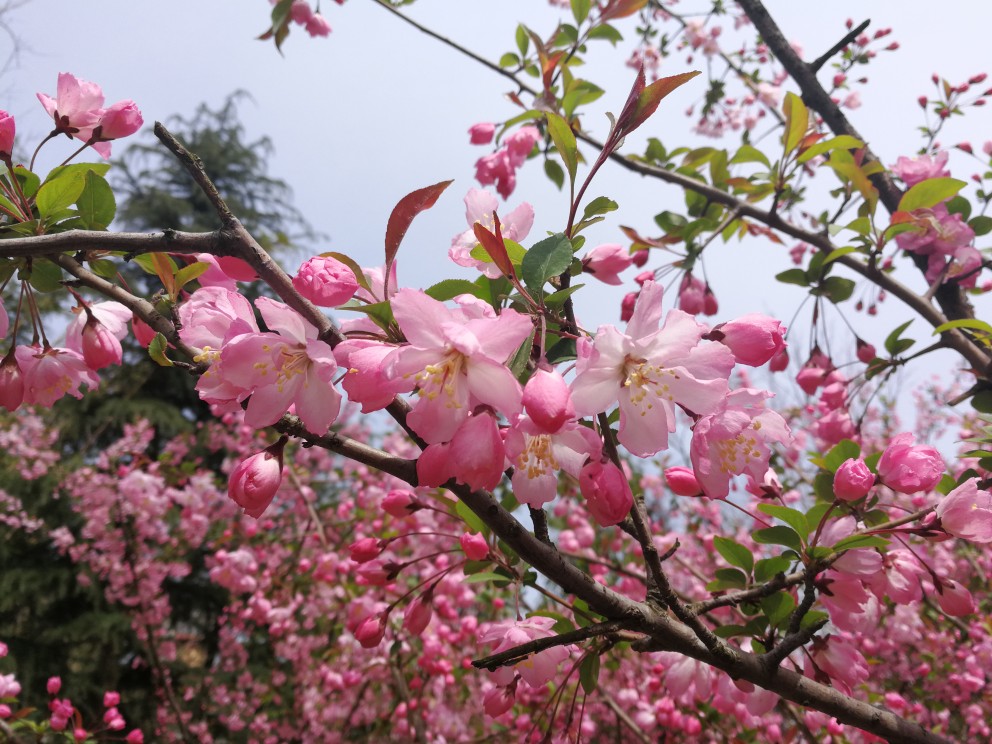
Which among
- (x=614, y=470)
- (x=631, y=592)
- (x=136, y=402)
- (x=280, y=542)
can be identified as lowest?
(x=614, y=470)

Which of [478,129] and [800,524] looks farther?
[478,129]

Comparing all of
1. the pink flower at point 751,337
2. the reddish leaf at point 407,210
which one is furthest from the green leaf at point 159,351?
the pink flower at point 751,337

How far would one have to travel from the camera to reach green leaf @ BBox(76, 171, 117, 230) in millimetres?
868

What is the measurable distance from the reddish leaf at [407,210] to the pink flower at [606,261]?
35 cm

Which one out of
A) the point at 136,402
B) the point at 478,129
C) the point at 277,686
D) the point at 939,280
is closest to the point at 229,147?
the point at 136,402

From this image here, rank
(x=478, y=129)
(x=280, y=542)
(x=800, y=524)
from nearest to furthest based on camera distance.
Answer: (x=800, y=524) → (x=478, y=129) → (x=280, y=542)

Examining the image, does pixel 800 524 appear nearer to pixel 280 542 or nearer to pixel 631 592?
pixel 631 592

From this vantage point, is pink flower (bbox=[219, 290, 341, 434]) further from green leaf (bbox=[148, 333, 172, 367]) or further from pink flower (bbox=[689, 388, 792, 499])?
pink flower (bbox=[689, 388, 792, 499])

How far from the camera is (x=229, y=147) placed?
32.9 ft

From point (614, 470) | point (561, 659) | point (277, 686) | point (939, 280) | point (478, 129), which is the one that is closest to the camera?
point (614, 470)

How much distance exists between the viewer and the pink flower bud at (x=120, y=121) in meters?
1.02

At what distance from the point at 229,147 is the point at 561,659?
1097 centimetres

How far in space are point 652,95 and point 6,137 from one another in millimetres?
953

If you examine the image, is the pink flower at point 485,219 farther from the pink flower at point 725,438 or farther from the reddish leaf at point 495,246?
the pink flower at point 725,438
